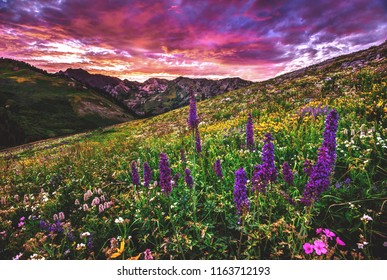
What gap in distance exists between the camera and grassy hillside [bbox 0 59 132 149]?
109 metres

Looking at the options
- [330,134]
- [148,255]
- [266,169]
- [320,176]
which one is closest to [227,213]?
[266,169]

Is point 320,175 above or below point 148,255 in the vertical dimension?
above

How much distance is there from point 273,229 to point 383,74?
9.88m

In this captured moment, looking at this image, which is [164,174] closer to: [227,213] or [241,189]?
[241,189]

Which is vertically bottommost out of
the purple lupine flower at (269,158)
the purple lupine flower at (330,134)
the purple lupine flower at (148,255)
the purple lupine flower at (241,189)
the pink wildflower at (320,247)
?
the purple lupine flower at (148,255)

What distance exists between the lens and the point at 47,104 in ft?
434

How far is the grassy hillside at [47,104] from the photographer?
358ft

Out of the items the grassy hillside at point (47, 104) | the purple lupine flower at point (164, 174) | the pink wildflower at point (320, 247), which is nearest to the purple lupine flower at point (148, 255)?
the purple lupine flower at point (164, 174)

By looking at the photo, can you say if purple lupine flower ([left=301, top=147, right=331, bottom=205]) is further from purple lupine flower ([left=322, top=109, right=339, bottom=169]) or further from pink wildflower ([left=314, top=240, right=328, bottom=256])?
pink wildflower ([left=314, top=240, right=328, bottom=256])

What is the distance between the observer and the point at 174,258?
3.04 m

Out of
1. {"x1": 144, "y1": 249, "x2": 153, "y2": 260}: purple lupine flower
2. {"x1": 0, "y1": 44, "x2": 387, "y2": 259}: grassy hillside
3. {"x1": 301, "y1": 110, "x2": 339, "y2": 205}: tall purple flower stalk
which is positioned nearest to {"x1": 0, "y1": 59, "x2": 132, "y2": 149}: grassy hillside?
{"x1": 0, "y1": 44, "x2": 387, "y2": 259}: grassy hillside

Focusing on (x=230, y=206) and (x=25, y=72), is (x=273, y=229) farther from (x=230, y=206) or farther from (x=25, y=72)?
(x=25, y=72)

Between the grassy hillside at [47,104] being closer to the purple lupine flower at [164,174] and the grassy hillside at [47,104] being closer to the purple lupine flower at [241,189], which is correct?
the purple lupine flower at [164,174]

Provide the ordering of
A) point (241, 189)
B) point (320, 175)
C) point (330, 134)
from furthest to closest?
point (241, 189) → point (330, 134) → point (320, 175)
